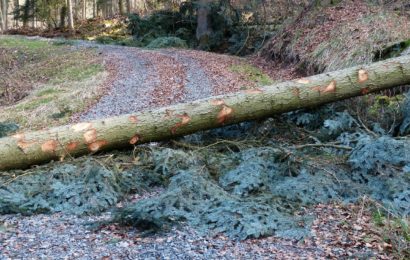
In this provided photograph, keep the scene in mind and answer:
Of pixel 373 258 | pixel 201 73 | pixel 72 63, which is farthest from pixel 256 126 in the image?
pixel 72 63

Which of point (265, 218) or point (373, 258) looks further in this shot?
point (265, 218)

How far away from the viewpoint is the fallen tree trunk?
6.42m

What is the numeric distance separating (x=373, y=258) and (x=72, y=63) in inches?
601

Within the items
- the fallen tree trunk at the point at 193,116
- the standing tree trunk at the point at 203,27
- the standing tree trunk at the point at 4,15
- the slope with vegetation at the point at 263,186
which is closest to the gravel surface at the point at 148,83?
the standing tree trunk at the point at 203,27

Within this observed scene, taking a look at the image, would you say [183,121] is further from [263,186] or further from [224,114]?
Result: [263,186]

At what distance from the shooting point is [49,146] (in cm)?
643

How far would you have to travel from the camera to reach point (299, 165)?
602 cm

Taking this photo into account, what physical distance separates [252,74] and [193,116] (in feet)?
26.5

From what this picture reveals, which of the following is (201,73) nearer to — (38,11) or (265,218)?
(265,218)

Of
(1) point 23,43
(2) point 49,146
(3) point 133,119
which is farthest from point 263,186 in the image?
(1) point 23,43

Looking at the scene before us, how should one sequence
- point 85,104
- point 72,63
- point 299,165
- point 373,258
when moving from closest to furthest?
point 373,258 → point 299,165 → point 85,104 → point 72,63

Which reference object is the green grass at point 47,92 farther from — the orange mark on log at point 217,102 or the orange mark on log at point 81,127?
the orange mark on log at point 217,102

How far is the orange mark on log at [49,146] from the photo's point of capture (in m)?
6.41

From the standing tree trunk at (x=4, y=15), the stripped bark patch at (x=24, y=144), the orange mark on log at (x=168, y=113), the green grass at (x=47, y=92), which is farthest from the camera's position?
the standing tree trunk at (x=4, y=15)
